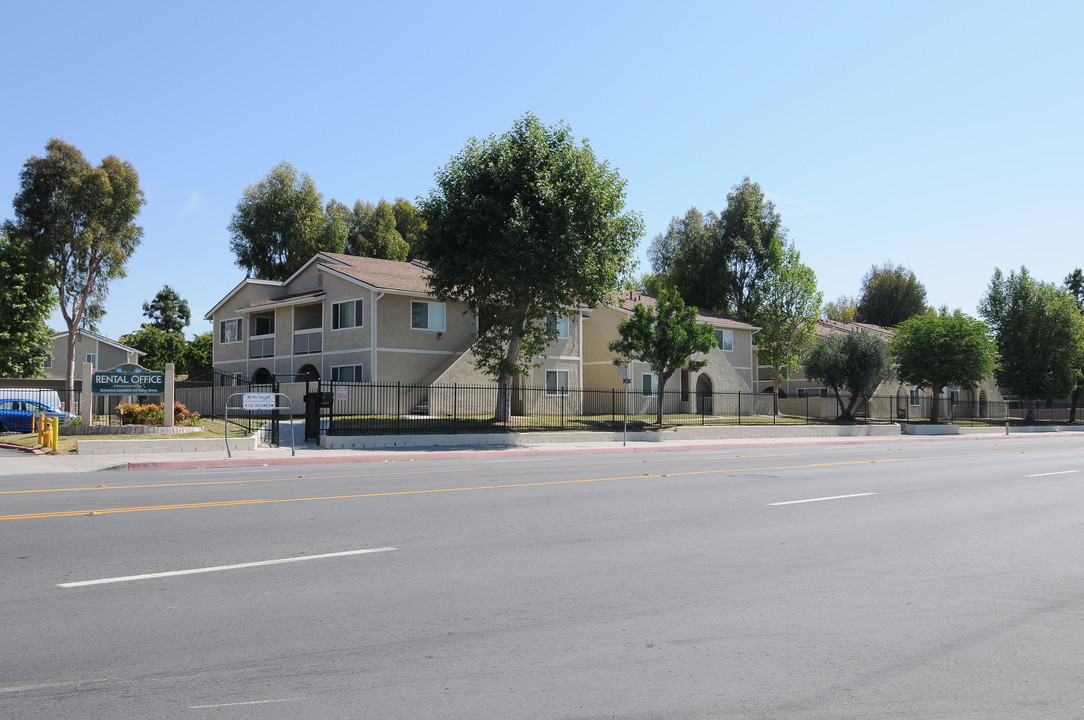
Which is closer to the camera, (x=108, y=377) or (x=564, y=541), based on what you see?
(x=564, y=541)

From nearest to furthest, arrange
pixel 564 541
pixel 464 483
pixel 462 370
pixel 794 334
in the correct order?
pixel 564 541
pixel 464 483
pixel 462 370
pixel 794 334

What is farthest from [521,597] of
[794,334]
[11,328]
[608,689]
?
[794,334]

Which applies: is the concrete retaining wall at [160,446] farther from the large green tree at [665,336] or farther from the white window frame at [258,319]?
the white window frame at [258,319]

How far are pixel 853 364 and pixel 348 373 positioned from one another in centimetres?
2965

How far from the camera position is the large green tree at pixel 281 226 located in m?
62.3

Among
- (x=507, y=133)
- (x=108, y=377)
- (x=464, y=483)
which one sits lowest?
(x=464, y=483)

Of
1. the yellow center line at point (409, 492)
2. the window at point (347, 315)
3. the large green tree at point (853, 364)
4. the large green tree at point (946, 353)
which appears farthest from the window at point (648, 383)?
the yellow center line at point (409, 492)

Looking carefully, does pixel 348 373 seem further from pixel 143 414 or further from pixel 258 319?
pixel 143 414

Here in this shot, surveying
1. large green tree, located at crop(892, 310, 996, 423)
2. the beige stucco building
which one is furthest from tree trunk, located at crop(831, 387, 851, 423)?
the beige stucco building

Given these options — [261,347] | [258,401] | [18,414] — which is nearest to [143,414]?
[258,401]

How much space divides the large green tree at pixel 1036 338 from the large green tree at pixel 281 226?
5089 centimetres

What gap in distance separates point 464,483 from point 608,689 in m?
10.6

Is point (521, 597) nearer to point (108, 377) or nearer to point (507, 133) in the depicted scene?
point (108, 377)

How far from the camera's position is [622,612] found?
6.28 metres
